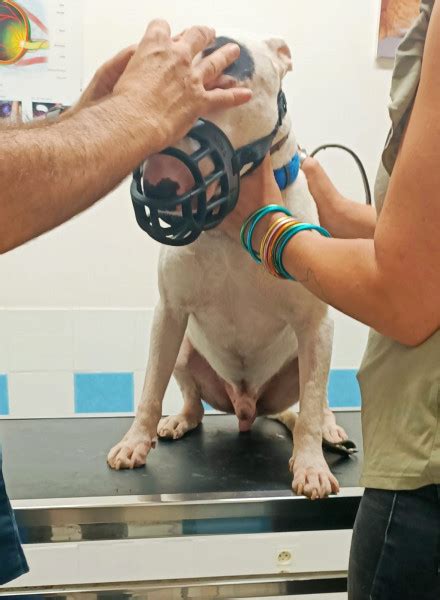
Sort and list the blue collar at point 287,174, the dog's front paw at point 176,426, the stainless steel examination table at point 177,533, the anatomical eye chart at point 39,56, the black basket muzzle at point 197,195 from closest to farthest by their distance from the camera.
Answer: the black basket muzzle at point 197,195, the stainless steel examination table at point 177,533, the blue collar at point 287,174, the dog's front paw at point 176,426, the anatomical eye chart at point 39,56

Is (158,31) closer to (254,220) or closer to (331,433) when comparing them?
(254,220)

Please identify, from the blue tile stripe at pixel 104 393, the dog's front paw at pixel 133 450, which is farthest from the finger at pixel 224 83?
the blue tile stripe at pixel 104 393

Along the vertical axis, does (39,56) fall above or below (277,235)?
above

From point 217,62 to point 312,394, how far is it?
2.05ft

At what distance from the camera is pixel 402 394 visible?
0.67 metres

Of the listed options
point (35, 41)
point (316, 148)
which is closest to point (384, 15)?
point (316, 148)

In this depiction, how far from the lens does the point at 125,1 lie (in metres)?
1.76

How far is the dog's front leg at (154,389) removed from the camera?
1.15 metres

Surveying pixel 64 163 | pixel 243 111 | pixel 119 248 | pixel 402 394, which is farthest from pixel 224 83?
pixel 119 248

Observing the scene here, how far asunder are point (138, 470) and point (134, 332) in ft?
2.52

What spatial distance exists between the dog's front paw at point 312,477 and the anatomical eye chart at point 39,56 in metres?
1.25

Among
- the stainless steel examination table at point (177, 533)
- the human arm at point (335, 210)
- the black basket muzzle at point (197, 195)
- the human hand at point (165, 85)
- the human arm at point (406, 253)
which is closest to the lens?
the human arm at point (406, 253)

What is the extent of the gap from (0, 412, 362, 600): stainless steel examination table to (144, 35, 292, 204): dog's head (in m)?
0.53

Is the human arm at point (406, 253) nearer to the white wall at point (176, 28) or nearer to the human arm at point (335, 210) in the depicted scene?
the human arm at point (335, 210)
